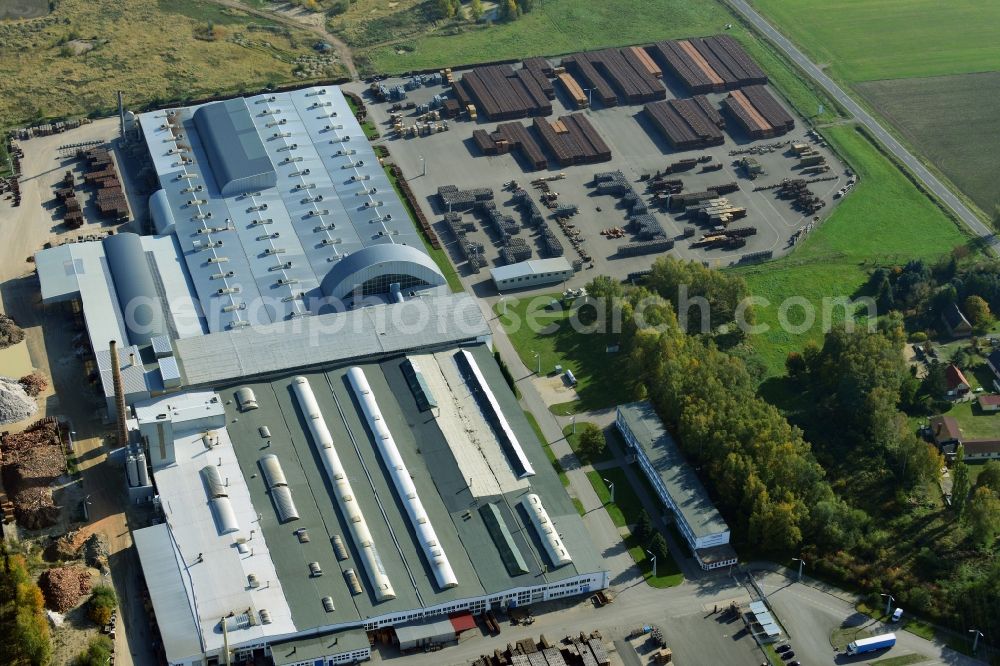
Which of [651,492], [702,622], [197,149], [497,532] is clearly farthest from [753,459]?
[197,149]

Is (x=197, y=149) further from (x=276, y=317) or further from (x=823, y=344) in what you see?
(x=823, y=344)

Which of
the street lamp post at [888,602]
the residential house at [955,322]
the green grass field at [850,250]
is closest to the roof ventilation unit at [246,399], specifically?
the green grass field at [850,250]

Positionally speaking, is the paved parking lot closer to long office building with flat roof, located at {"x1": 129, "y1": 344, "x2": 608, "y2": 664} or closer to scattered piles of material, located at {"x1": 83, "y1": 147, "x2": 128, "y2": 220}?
long office building with flat roof, located at {"x1": 129, "y1": 344, "x2": 608, "y2": 664}

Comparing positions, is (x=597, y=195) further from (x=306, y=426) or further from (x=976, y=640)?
(x=976, y=640)

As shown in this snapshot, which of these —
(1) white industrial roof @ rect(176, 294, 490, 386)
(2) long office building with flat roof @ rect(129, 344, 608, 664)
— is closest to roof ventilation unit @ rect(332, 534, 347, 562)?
(2) long office building with flat roof @ rect(129, 344, 608, 664)

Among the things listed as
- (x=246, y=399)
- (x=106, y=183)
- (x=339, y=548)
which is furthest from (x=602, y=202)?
(x=339, y=548)
